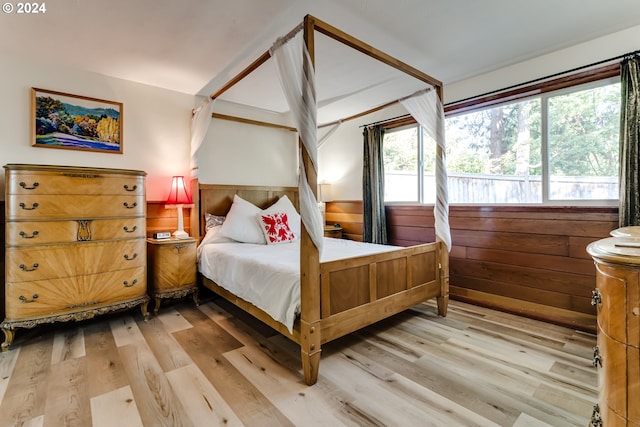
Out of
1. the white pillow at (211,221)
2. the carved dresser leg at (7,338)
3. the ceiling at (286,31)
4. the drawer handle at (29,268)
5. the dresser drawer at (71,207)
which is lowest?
the carved dresser leg at (7,338)

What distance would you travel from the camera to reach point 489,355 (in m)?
2.14

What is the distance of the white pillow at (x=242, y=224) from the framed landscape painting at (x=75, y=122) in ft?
4.31

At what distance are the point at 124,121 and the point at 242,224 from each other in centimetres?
163

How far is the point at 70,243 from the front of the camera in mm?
2461

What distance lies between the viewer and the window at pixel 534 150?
2547 mm

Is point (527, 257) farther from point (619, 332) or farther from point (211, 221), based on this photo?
point (211, 221)

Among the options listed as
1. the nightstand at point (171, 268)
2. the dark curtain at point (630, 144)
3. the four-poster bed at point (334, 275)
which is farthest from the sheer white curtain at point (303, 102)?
the dark curtain at point (630, 144)

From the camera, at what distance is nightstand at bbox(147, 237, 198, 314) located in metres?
3.01

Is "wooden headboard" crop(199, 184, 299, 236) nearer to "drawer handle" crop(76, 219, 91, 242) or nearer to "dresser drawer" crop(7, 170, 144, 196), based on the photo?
"dresser drawer" crop(7, 170, 144, 196)

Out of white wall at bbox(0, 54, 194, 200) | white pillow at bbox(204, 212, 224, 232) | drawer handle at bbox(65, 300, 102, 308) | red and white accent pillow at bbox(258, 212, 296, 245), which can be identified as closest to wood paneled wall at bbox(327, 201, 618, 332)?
red and white accent pillow at bbox(258, 212, 296, 245)

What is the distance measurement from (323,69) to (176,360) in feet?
9.16

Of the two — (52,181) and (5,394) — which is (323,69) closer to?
(52,181)

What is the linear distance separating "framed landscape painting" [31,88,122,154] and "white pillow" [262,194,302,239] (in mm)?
1765

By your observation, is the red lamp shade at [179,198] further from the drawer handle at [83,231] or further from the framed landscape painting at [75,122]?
the drawer handle at [83,231]
